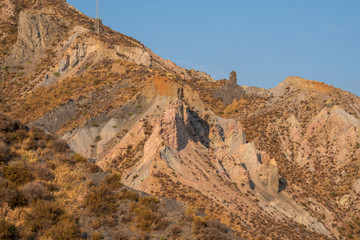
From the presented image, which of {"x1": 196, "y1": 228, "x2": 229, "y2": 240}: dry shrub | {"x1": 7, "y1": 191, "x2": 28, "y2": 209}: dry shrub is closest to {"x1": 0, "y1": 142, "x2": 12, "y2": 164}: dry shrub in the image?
{"x1": 7, "y1": 191, "x2": 28, "y2": 209}: dry shrub

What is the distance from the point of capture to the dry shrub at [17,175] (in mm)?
23500

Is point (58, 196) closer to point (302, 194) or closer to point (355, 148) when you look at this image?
point (302, 194)

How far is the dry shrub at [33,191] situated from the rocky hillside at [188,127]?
6.58 feet

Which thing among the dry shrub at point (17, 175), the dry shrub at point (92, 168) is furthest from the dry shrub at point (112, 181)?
the dry shrub at point (17, 175)

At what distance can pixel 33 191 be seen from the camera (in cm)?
2273

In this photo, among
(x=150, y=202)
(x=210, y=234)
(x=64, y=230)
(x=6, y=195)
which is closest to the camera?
(x=64, y=230)

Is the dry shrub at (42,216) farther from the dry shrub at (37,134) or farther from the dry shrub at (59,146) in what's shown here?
the dry shrub at (37,134)

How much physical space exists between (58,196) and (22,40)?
57.9 metres

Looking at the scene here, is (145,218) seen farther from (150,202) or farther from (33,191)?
(33,191)

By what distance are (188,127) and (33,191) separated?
2712 cm

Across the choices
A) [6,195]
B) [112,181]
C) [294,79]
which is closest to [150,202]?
[112,181]

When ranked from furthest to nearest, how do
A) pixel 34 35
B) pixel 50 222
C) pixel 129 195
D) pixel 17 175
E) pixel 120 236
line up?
pixel 34 35 → pixel 129 195 → pixel 17 175 → pixel 120 236 → pixel 50 222

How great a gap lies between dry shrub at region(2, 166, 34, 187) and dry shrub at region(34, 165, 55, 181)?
0.35m

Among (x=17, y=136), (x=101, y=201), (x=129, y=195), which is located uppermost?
(x=17, y=136)
